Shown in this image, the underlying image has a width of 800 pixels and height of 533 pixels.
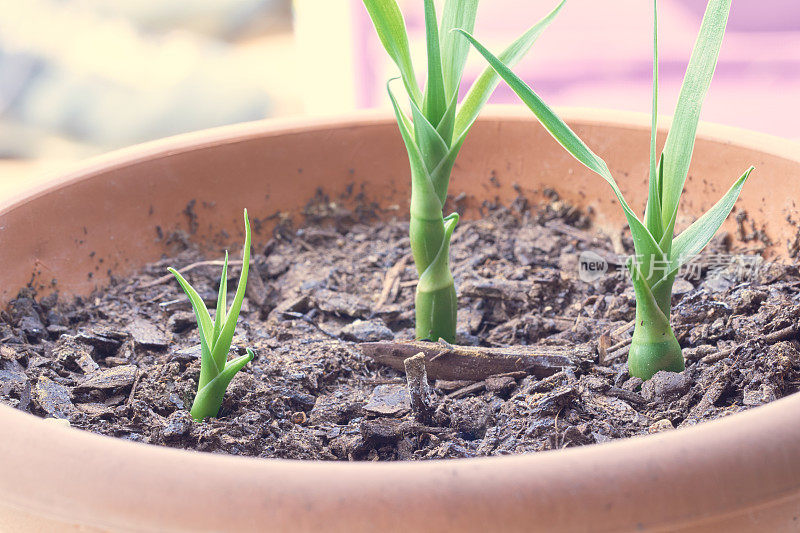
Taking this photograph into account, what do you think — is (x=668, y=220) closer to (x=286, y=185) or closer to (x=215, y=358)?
(x=215, y=358)

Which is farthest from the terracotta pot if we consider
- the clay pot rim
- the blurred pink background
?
the blurred pink background

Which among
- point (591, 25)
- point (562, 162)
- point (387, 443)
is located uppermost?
point (591, 25)

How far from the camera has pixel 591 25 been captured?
2.01m

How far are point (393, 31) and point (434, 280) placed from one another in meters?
0.24

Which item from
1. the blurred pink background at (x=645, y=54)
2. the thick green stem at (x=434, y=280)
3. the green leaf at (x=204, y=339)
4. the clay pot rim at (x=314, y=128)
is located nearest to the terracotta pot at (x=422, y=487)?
the green leaf at (x=204, y=339)

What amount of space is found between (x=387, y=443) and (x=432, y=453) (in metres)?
0.04

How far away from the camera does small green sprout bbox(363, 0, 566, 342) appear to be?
67 cm

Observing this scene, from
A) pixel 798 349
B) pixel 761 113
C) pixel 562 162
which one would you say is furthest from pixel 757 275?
pixel 761 113

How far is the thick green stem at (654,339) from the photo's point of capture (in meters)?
0.65

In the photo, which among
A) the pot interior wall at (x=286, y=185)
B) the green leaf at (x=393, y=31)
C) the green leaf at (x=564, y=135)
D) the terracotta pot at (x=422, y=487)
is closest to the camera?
the terracotta pot at (x=422, y=487)

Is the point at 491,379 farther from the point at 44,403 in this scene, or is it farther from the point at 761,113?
the point at 761,113

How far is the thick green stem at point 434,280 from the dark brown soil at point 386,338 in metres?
0.05

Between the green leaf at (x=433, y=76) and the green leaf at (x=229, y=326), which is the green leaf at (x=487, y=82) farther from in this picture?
the green leaf at (x=229, y=326)

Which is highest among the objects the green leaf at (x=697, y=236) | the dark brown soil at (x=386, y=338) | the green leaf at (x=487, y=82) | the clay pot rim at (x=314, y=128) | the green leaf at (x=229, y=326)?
the green leaf at (x=487, y=82)
